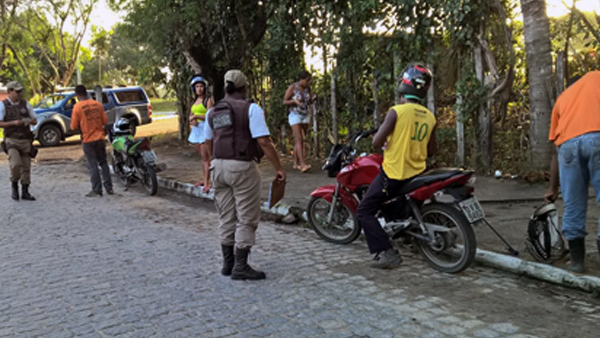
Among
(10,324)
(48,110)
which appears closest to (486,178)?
(10,324)

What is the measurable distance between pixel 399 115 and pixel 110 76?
55106 millimetres

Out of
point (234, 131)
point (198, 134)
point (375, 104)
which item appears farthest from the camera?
point (375, 104)

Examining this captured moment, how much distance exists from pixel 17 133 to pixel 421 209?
23.8 ft

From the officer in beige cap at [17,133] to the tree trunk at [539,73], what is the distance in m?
8.00

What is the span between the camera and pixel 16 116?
363 inches

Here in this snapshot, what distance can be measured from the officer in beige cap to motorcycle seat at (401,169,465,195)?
699 cm

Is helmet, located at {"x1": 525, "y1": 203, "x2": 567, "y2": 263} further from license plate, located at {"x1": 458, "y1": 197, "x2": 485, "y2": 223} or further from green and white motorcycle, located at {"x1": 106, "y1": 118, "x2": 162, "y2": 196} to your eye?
green and white motorcycle, located at {"x1": 106, "y1": 118, "x2": 162, "y2": 196}

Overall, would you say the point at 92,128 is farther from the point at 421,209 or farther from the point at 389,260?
the point at 421,209

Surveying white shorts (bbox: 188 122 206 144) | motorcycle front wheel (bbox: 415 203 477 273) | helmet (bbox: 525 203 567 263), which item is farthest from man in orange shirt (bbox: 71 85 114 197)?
helmet (bbox: 525 203 567 263)

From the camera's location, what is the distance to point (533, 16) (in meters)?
7.85

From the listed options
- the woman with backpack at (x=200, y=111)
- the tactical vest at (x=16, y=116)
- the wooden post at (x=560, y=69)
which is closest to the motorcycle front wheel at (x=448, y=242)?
the wooden post at (x=560, y=69)

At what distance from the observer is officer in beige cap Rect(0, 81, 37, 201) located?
9156 mm

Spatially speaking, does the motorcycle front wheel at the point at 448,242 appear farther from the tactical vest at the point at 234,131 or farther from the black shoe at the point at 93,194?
the black shoe at the point at 93,194

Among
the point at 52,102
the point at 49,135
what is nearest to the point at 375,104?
the point at 49,135
